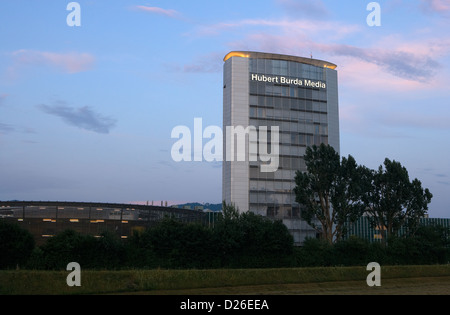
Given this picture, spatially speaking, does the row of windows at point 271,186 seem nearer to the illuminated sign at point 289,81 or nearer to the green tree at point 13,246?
the illuminated sign at point 289,81

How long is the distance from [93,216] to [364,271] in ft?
193

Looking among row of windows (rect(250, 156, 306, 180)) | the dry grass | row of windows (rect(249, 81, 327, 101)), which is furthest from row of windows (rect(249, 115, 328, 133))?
the dry grass

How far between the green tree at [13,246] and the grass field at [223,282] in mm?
8900

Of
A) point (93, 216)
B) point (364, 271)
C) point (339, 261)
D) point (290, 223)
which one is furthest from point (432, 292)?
point (290, 223)

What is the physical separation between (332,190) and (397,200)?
12.2 m

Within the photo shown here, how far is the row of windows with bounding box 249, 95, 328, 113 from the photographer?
121062 millimetres

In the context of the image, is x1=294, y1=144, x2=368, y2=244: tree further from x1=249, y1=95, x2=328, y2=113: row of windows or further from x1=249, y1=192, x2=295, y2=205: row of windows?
→ x1=249, y1=95, x2=328, y2=113: row of windows

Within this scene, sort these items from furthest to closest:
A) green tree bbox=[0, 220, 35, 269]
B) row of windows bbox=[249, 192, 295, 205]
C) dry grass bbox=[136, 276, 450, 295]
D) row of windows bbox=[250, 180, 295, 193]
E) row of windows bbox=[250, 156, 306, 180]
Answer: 1. row of windows bbox=[250, 156, 306, 180]
2. row of windows bbox=[250, 180, 295, 193]
3. row of windows bbox=[249, 192, 295, 205]
4. green tree bbox=[0, 220, 35, 269]
5. dry grass bbox=[136, 276, 450, 295]

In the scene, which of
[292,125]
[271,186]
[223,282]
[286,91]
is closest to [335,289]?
[223,282]

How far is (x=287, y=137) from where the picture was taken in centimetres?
12125

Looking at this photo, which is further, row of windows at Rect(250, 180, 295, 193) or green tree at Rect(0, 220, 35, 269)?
row of windows at Rect(250, 180, 295, 193)

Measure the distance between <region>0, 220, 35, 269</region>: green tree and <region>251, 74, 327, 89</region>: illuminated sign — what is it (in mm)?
83114

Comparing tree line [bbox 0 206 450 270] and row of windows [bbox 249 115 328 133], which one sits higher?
row of windows [bbox 249 115 328 133]
